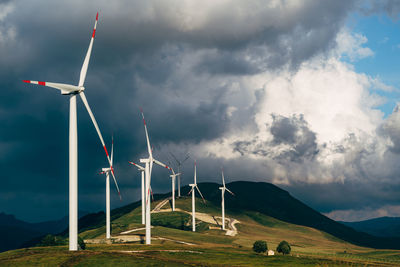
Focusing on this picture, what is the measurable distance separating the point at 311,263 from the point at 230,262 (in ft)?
95.7

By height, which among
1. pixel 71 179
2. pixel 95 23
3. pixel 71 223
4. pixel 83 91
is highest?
pixel 95 23

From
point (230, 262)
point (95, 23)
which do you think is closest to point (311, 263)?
point (230, 262)

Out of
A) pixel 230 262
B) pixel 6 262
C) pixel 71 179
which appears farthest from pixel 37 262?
pixel 230 262

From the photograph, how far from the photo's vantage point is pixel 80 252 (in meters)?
144

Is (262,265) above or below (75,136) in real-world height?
below

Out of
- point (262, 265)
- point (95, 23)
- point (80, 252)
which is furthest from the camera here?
point (262, 265)

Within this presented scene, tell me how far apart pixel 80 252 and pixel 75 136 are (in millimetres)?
42401

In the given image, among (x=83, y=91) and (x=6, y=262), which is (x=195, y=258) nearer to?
(x=6, y=262)

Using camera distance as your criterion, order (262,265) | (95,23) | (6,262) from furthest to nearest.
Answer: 1. (262,265)
2. (6,262)
3. (95,23)

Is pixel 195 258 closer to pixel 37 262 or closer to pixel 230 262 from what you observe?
pixel 230 262

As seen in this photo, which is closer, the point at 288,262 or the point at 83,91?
the point at 83,91

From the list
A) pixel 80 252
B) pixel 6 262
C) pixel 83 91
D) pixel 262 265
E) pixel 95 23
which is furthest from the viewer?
pixel 262 265

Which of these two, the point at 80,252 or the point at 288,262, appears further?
the point at 288,262

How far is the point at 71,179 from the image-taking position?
120 meters
